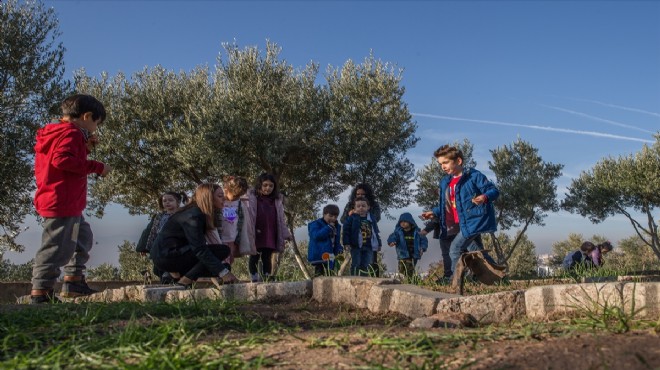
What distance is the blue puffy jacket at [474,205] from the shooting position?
295 inches

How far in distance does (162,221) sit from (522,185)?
2004 centimetres

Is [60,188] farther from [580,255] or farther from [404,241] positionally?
[580,255]

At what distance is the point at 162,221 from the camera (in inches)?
380

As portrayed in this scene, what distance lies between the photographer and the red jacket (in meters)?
5.58

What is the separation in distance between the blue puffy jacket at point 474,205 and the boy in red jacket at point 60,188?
4428mm

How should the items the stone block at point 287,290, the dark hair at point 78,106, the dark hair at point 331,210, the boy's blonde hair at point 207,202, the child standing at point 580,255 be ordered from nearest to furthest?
the stone block at point 287,290, the dark hair at point 78,106, the boy's blonde hair at point 207,202, the dark hair at point 331,210, the child standing at point 580,255

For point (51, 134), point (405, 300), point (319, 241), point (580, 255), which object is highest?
point (51, 134)

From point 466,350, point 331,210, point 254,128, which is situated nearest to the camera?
point 466,350

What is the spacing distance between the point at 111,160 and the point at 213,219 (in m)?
14.2

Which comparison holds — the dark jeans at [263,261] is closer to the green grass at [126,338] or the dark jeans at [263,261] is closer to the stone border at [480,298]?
the stone border at [480,298]

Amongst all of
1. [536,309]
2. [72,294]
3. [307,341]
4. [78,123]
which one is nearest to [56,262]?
[72,294]

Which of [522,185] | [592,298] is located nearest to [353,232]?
[592,298]

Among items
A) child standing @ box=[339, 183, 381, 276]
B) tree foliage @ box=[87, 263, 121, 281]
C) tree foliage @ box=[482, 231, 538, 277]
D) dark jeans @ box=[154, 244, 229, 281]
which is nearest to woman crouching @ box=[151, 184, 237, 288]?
dark jeans @ box=[154, 244, 229, 281]

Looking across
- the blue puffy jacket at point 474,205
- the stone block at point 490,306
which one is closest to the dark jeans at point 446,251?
the blue puffy jacket at point 474,205
